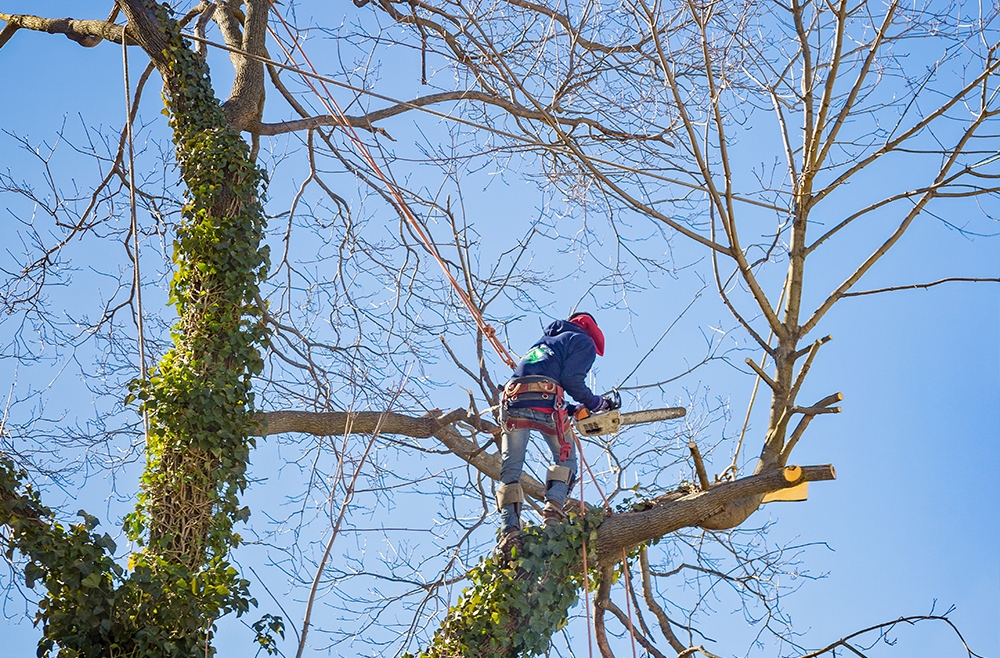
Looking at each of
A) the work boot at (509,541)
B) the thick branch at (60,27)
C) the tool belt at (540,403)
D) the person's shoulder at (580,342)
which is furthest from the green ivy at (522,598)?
the thick branch at (60,27)

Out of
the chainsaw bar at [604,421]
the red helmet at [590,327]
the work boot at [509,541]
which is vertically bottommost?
the work boot at [509,541]

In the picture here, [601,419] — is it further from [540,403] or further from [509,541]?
[509,541]

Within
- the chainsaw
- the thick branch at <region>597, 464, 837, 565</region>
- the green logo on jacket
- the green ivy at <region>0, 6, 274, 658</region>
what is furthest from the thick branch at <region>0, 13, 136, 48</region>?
the thick branch at <region>597, 464, 837, 565</region>

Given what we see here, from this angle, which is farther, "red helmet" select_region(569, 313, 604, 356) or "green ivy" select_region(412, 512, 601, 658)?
"red helmet" select_region(569, 313, 604, 356)

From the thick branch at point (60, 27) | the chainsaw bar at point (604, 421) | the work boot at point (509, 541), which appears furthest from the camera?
the thick branch at point (60, 27)

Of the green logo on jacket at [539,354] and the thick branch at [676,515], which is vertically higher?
the green logo on jacket at [539,354]

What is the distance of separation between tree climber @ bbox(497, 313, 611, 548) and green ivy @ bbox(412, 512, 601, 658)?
0.18 m

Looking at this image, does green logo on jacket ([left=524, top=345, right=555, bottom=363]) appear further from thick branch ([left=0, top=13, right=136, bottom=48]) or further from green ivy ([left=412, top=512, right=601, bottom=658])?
thick branch ([left=0, top=13, right=136, bottom=48])

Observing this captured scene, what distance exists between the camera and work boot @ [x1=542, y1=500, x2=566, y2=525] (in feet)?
21.1

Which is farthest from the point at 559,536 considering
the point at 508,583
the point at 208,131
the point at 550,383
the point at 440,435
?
the point at 208,131

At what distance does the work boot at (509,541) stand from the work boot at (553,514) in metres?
0.19

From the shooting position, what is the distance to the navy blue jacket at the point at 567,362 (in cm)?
665

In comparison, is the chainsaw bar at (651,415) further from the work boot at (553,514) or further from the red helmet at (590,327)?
the work boot at (553,514)

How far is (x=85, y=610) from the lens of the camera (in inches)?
227
